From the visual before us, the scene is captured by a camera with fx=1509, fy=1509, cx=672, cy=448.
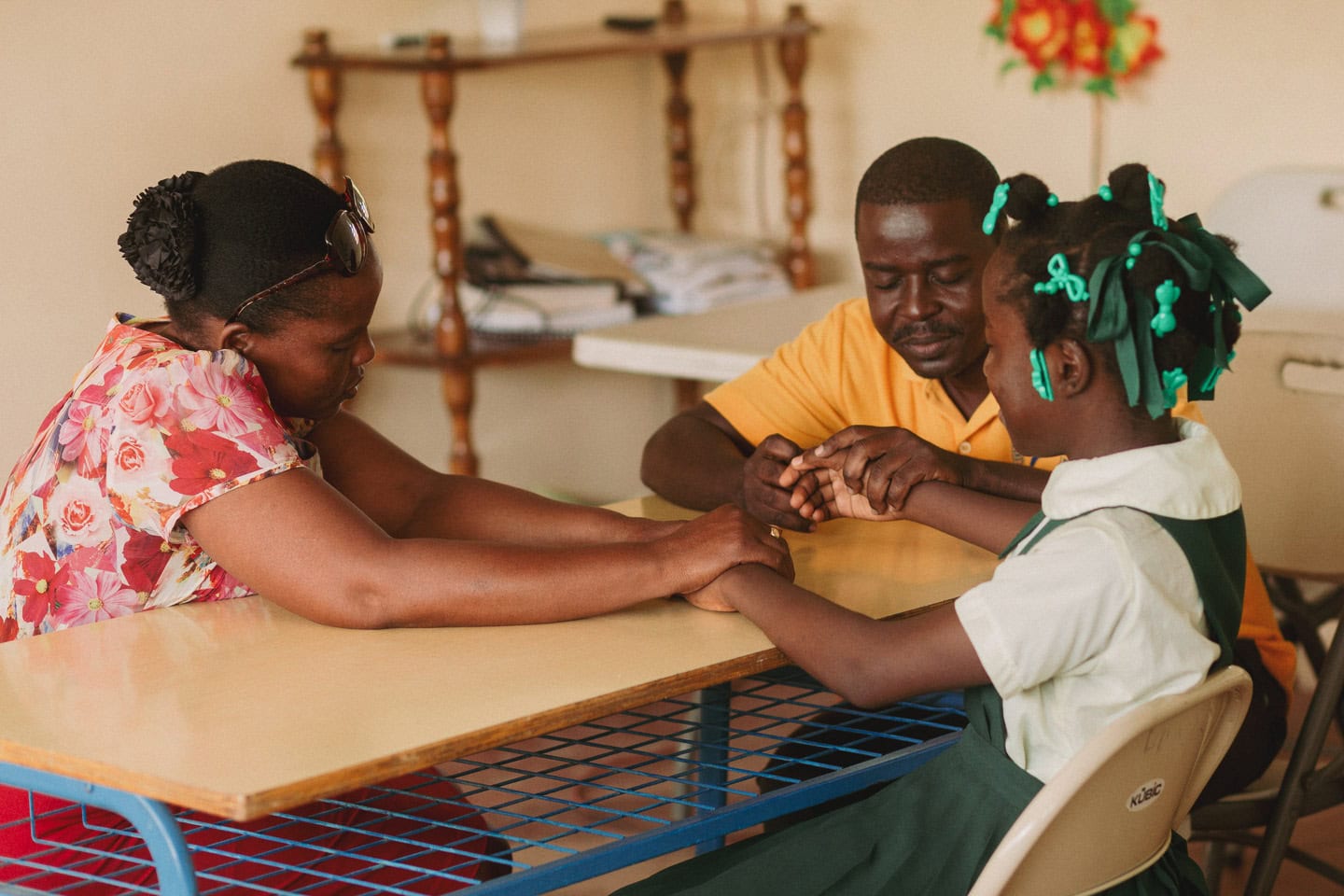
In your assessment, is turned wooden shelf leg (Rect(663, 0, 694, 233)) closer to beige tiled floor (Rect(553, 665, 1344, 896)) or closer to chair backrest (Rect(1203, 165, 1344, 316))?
chair backrest (Rect(1203, 165, 1344, 316))

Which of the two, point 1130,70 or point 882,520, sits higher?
point 1130,70

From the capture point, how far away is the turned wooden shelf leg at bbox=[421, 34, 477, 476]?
135 inches

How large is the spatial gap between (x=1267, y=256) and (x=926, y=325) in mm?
1534

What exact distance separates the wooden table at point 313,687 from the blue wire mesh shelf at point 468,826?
0.33ft

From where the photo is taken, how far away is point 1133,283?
1.30 metres

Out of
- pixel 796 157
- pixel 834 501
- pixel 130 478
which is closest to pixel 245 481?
pixel 130 478

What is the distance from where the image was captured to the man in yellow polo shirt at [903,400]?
177 cm

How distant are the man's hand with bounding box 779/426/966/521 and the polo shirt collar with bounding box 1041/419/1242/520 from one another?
0.37 m

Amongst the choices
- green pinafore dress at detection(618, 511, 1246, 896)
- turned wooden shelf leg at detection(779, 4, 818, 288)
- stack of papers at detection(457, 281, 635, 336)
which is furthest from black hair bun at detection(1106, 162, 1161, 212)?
turned wooden shelf leg at detection(779, 4, 818, 288)

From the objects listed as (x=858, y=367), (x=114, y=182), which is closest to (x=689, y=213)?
(x=114, y=182)

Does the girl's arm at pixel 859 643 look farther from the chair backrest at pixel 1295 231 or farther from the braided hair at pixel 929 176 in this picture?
the chair backrest at pixel 1295 231

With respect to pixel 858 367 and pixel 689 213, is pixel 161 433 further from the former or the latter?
pixel 689 213

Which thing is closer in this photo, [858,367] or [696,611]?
[696,611]

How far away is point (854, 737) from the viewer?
1.96 metres
